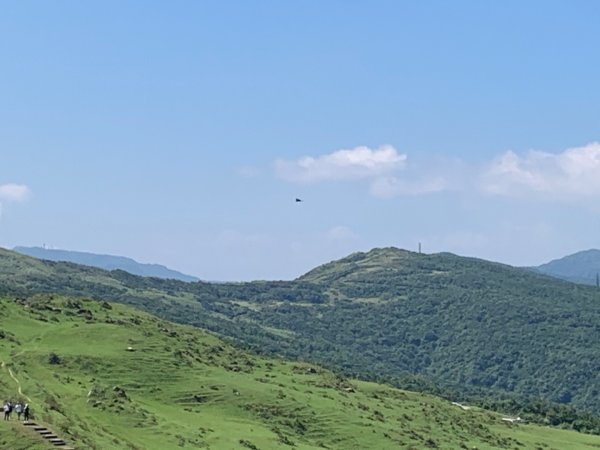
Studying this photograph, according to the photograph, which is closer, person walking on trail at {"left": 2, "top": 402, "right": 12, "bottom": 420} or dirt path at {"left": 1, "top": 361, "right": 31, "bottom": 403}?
person walking on trail at {"left": 2, "top": 402, "right": 12, "bottom": 420}

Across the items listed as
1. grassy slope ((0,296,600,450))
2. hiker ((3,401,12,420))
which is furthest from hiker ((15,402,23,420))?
grassy slope ((0,296,600,450))

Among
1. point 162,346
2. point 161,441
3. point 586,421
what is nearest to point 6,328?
point 162,346

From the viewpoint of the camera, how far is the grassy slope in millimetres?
66438

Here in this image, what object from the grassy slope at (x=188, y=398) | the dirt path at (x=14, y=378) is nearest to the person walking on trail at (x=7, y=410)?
the grassy slope at (x=188, y=398)

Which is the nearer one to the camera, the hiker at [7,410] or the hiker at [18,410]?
the hiker at [7,410]

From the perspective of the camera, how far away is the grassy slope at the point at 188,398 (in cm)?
6644

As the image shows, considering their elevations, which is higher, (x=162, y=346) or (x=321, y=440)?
(x=162, y=346)

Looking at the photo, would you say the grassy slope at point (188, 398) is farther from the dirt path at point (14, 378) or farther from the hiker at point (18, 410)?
the hiker at point (18, 410)

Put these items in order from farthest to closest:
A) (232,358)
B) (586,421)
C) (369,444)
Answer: (586,421) → (232,358) → (369,444)

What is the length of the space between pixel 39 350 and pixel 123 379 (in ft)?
25.8

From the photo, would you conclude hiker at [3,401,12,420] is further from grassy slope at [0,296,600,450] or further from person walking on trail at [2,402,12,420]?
grassy slope at [0,296,600,450]

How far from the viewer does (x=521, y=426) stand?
115 m

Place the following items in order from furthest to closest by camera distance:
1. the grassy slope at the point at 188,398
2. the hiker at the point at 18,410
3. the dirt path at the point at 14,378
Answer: the grassy slope at the point at 188,398
the dirt path at the point at 14,378
the hiker at the point at 18,410

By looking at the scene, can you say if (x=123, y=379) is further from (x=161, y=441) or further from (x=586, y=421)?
(x=586, y=421)
